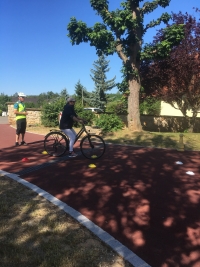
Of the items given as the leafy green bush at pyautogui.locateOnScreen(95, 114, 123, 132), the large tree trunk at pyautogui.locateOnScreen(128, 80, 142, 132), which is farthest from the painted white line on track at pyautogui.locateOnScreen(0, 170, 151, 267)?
the large tree trunk at pyautogui.locateOnScreen(128, 80, 142, 132)

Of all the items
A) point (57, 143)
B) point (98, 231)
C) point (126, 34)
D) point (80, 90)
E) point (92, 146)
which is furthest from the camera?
point (80, 90)

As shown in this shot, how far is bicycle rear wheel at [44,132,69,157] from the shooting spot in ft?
25.1

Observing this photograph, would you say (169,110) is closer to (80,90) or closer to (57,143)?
(57,143)

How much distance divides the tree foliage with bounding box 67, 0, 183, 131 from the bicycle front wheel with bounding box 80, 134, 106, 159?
23.2ft

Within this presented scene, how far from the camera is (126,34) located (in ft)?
44.6

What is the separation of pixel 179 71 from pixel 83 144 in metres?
9.98

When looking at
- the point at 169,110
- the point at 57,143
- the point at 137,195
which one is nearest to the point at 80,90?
the point at 169,110

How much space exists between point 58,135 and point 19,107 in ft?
7.71

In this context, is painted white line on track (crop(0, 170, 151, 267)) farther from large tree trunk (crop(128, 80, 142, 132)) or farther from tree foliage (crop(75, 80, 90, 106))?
tree foliage (crop(75, 80, 90, 106))

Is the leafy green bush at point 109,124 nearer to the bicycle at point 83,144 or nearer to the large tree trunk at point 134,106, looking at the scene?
the large tree trunk at point 134,106

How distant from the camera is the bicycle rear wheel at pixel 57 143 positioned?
7.66 m

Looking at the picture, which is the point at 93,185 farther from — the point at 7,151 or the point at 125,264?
the point at 7,151

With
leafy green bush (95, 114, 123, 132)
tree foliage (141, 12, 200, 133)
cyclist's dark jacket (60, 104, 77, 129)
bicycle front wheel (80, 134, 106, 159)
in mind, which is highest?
tree foliage (141, 12, 200, 133)

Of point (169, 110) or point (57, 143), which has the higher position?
point (169, 110)
